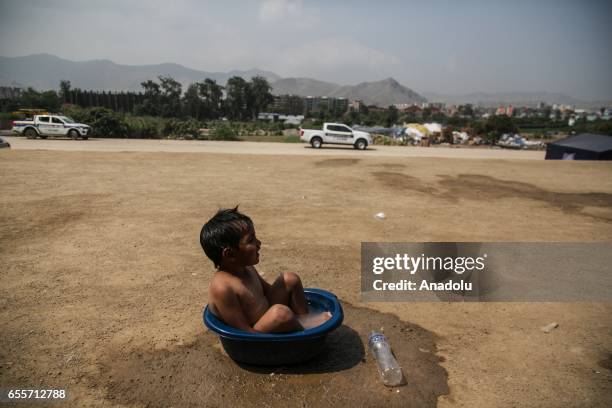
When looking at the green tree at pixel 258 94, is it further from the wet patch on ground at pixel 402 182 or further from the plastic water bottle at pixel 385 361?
the plastic water bottle at pixel 385 361

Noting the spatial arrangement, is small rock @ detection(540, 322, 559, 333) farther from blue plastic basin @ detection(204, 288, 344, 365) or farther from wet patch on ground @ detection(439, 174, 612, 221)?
wet patch on ground @ detection(439, 174, 612, 221)

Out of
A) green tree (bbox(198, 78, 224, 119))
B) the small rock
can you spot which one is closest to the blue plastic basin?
the small rock

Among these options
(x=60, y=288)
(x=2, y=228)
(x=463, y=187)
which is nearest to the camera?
(x=60, y=288)

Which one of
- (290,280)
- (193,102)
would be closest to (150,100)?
(193,102)

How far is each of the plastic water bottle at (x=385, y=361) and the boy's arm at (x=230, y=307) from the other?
927mm

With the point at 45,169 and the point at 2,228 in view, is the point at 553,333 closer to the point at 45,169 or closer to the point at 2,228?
the point at 2,228

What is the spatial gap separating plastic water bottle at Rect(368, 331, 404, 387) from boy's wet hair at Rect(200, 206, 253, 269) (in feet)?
4.24

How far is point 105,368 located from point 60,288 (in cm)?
154

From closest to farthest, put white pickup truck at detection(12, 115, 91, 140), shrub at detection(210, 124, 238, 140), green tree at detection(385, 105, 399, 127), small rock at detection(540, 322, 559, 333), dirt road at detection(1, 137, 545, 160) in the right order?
1. small rock at detection(540, 322, 559, 333)
2. dirt road at detection(1, 137, 545, 160)
3. white pickup truck at detection(12, 115, 91, 140)
4. shrub at detection(210, 124, 238, 140)
5. green tree at detection(385, 105, 399, 127)

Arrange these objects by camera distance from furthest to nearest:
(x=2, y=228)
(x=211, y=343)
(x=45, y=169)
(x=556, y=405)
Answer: (x=45, y=169), (x=2, y=228), (x=211, y=343), (x=556, y=405)

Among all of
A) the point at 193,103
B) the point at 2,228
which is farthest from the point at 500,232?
the point at 193,103

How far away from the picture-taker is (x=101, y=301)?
3.58 meters

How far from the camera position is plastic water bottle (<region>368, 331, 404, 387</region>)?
8.43ft

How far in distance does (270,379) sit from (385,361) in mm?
806
